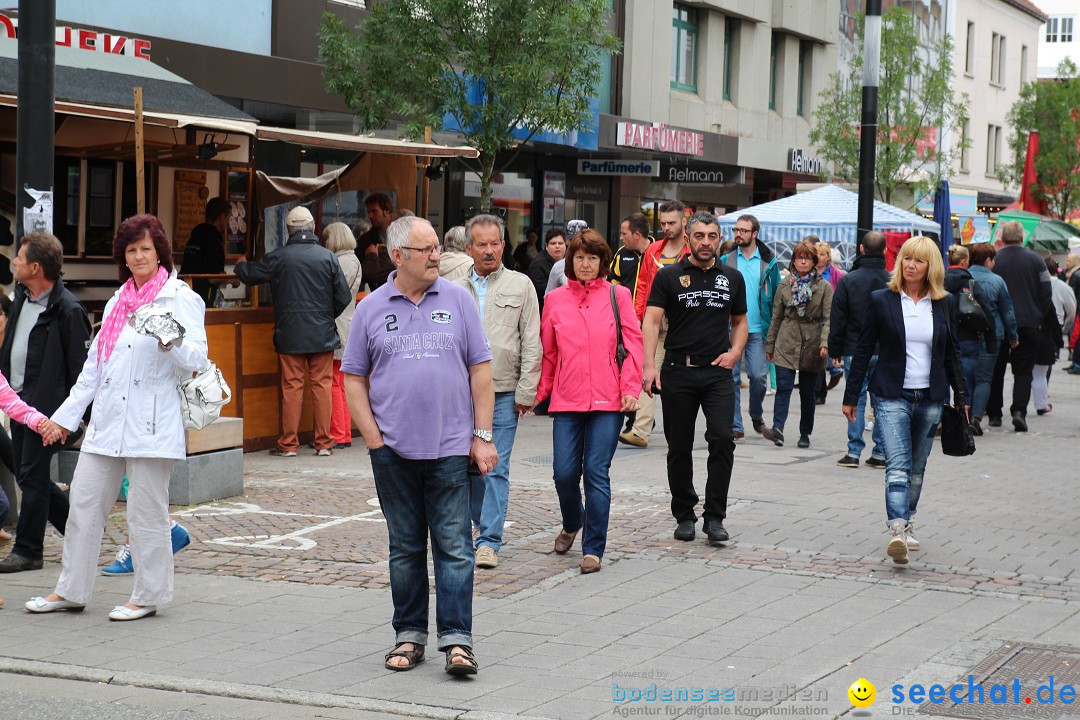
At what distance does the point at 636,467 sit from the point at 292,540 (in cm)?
388

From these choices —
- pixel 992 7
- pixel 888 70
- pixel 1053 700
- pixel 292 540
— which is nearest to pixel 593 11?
pixel 292 540

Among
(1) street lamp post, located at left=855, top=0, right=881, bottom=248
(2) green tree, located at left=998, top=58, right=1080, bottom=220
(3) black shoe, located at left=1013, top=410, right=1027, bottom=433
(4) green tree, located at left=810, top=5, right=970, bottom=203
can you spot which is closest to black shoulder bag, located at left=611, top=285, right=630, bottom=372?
(3) black shoe, located at left=1013, top=410, right=1027, bottom=433

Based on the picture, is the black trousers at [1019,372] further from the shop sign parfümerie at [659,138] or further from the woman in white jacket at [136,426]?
the woman in white jacket at [136,426]

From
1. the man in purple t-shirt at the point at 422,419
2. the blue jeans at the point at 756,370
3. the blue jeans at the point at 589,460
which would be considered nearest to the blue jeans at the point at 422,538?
the man in purple t-shirt at the point at 422,419

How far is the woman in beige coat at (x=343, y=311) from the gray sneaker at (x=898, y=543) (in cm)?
586

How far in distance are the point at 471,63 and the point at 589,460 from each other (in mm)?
9299

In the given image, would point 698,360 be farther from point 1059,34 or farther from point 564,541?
point 1059,34

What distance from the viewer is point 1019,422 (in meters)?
15.9

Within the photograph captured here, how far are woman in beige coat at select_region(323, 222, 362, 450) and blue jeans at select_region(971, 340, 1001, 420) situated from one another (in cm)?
640

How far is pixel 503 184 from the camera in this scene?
963 inches

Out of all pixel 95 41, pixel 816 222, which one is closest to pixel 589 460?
pixel 95 41

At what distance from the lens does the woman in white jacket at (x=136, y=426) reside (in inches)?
268

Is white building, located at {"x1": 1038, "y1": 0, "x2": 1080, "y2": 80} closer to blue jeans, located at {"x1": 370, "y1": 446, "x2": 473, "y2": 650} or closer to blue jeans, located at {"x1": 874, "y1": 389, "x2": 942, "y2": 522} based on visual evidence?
blue jeans, located at {"x1": 874, "y1": 389, "x2": 942, "y2": 522}

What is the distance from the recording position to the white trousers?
6875 mm
